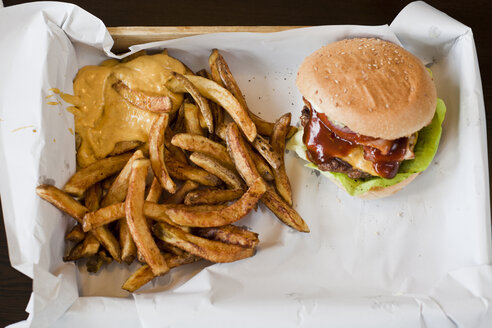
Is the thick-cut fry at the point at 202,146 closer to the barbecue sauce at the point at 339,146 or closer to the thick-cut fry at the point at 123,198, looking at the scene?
the thick-cut fry at the point at 123,198

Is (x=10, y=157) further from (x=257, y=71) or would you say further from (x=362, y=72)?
(x=362, y=72)

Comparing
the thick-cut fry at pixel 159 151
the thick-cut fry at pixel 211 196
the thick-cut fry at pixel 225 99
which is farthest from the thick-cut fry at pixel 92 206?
the thick-cut fry at pixel 225 99

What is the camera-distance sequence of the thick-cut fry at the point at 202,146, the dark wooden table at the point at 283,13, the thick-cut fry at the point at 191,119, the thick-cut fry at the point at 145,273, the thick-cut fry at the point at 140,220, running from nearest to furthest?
the thick-cut fry at the point at 140,220
the thick-cut fry at the point at 145,273
the thick-cut fry at the point at 202,146
the thick-cut fry at the point at 191,119
the dark wooden table at the point at 283,13

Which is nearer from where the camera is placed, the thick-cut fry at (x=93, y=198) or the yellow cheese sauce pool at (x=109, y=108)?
the thick-cut fry at (x=93, y=198)

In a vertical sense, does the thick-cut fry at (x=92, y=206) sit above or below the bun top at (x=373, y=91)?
below

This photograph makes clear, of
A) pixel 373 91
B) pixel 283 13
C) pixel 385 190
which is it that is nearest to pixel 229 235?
pixel 385 190

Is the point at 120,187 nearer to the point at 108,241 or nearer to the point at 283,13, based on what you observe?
the point at 108,241

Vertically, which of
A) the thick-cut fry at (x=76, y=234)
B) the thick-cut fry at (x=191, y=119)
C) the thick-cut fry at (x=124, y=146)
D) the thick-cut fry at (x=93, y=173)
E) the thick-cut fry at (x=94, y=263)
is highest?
the thick-cut fry at (x=191, y=119)
